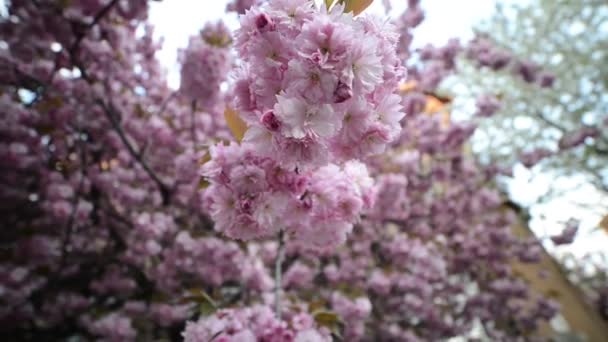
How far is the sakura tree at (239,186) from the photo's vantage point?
3.27 ft

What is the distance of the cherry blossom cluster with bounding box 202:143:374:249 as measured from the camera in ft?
3.82

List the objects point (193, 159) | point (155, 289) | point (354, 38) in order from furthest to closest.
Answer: point (155, 289), point (193, 159), point (354, 38)

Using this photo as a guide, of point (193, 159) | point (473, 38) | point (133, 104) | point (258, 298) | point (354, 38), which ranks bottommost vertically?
point (354, 38)

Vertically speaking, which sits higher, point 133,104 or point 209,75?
point 133,104

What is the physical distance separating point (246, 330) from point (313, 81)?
34.7 inches

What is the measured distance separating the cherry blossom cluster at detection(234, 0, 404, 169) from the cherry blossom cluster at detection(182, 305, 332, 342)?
2.16 ft

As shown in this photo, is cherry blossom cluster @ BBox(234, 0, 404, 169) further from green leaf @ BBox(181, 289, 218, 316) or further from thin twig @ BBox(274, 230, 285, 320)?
green leaf @ BBox(181, 289, 218, 316)

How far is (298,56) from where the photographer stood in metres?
0.94

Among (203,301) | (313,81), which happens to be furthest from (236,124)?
(203,301)

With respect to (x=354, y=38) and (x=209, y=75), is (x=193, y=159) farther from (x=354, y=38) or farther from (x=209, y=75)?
(x=354, y=38)

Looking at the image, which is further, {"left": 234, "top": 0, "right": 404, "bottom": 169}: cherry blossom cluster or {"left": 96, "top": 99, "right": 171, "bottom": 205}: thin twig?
{"left": 96, "top": 99, "right": 171, "bottom": 205}: thin twig

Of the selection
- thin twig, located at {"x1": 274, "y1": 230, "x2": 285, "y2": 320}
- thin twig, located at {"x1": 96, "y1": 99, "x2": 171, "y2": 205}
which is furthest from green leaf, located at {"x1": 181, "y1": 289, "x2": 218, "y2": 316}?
thin twig, located at {"x1": 96, "y1": 99, "x2": 171, "y2": 205}

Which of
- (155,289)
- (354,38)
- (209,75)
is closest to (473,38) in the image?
(209,75)

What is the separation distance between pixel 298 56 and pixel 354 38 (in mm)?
135
